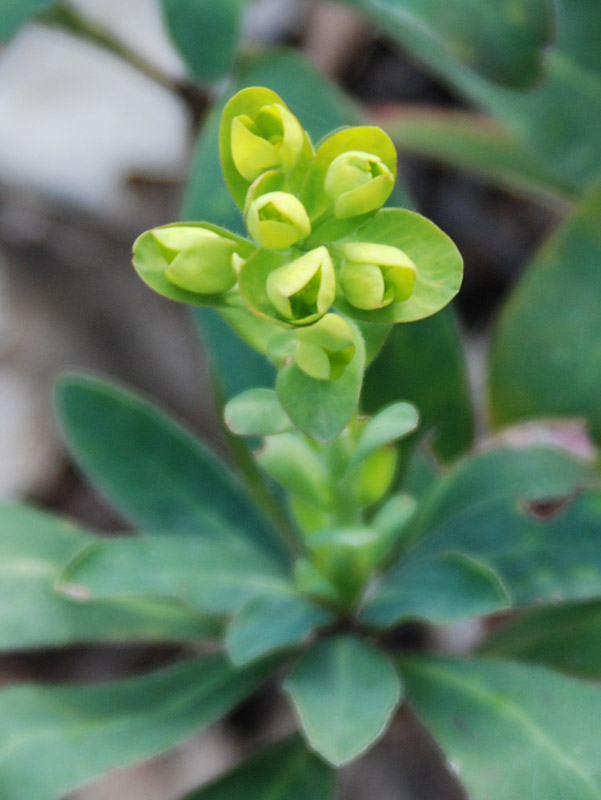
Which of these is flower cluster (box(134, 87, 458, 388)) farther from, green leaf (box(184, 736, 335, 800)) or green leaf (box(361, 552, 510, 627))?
green leaf (box(184, 736, 335, 800))

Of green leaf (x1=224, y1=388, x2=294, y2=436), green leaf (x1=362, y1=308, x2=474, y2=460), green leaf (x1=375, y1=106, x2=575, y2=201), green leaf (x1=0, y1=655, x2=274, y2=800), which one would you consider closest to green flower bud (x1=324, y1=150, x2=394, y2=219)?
green leaf (x1=224, y1=388, x2=294, y2=436)

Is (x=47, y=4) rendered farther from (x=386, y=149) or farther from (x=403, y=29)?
(x=386, y=149)

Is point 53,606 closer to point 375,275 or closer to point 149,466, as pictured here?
point 149,466

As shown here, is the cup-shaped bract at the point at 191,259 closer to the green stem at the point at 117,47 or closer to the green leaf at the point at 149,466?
the green leaf at the point at 149,466

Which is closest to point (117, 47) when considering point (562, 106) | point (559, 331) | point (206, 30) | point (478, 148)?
point (206, 30)

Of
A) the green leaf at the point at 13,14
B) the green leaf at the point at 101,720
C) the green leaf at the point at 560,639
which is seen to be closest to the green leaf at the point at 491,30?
the green leaf at the point at 13,14
